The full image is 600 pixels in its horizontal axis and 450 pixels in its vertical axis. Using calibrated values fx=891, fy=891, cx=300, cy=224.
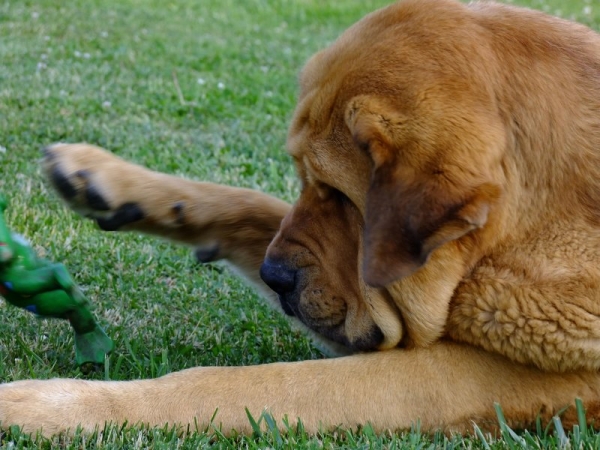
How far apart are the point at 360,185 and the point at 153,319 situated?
135cm

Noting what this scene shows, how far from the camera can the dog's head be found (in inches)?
98.3

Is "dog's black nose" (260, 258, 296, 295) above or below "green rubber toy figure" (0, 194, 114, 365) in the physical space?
above

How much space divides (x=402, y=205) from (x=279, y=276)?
70 cm

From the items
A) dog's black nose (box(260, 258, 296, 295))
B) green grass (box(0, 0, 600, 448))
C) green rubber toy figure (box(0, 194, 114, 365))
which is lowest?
green grass (box(0, 0, 600, 448))

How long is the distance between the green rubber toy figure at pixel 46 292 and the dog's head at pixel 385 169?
0.65 meters

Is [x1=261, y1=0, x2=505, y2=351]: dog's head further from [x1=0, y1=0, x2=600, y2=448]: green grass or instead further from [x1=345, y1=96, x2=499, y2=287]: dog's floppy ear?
[x1=0, y1=0, x2=600, y2=448]: green grass

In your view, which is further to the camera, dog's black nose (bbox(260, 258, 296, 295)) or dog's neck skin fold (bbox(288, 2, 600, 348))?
dog's black nose (bbox(260, 258, 296, 295))

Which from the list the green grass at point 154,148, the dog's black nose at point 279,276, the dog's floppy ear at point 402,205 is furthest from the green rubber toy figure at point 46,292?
the dog's floppy ear at point 402,205

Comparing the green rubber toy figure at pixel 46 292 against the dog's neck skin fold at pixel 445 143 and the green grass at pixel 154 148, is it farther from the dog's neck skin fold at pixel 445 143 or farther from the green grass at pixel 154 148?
the dog's neck skin fold at pixel 445 143

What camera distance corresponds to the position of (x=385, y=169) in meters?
2.56

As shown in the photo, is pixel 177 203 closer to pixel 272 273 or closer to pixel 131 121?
pixel 272 273

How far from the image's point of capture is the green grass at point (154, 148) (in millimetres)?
3146

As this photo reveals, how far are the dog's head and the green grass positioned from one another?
474 millimetres

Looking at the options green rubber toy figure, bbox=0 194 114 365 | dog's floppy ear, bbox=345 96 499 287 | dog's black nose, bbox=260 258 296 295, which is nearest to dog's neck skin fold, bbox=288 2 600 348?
dog's floppy ear, bbox=345 96 499 287
